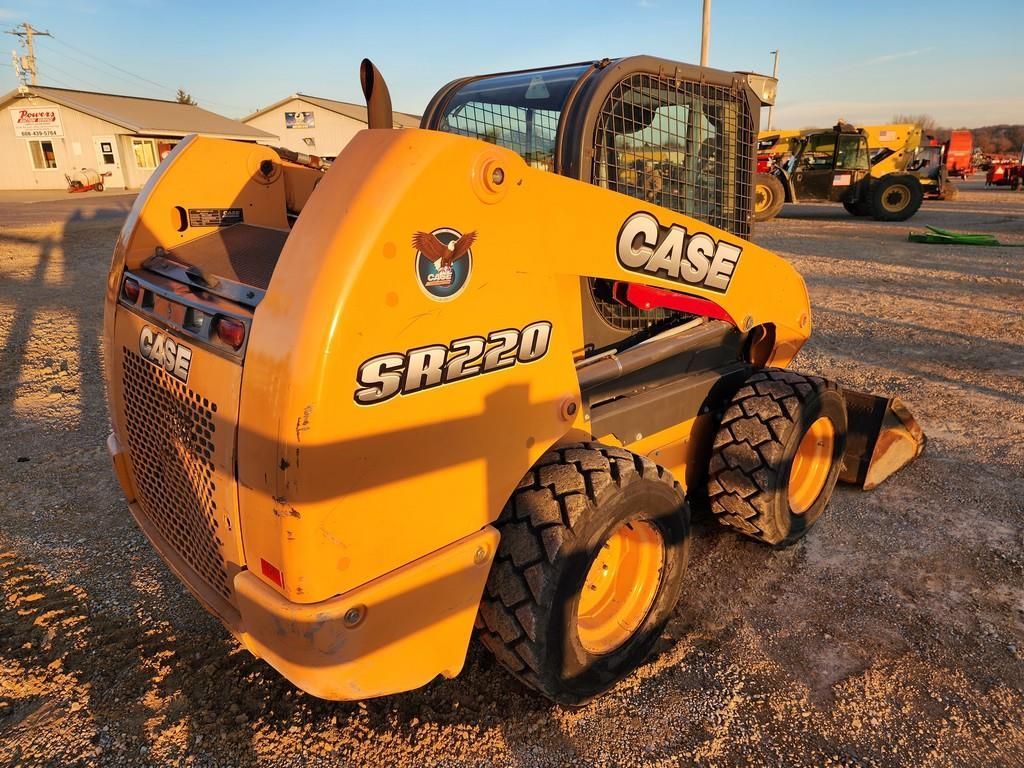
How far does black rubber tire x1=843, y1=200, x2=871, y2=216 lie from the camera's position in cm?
1919

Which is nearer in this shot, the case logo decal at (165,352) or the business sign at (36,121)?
the case logo decal at (165,352)

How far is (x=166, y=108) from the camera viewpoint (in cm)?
3609

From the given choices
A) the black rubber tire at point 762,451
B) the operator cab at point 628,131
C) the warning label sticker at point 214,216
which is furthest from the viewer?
the black rubber tire at point 762,451

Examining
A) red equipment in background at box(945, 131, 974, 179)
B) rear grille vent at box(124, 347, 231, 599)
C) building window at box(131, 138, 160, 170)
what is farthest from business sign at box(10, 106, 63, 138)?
red equipment in background at box(945, 131, 974, 179)

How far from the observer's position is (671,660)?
102 inches

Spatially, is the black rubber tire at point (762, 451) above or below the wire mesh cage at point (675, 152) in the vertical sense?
below

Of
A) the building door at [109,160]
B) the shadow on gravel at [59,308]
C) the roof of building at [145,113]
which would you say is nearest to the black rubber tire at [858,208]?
the shadow on gravel at [59,308]

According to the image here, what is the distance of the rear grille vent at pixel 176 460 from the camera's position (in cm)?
198

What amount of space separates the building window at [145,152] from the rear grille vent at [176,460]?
33.9 m

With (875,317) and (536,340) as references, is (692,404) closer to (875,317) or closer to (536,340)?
(536,340)

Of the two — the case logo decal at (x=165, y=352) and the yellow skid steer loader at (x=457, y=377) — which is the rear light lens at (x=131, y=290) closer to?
the yellow skid steer loader at (x=457, y=377)

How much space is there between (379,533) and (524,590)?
0.54 metres

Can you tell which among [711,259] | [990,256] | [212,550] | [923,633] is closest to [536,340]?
[711,259]

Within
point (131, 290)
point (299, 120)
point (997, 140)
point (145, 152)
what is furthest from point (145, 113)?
point (997, 140)
